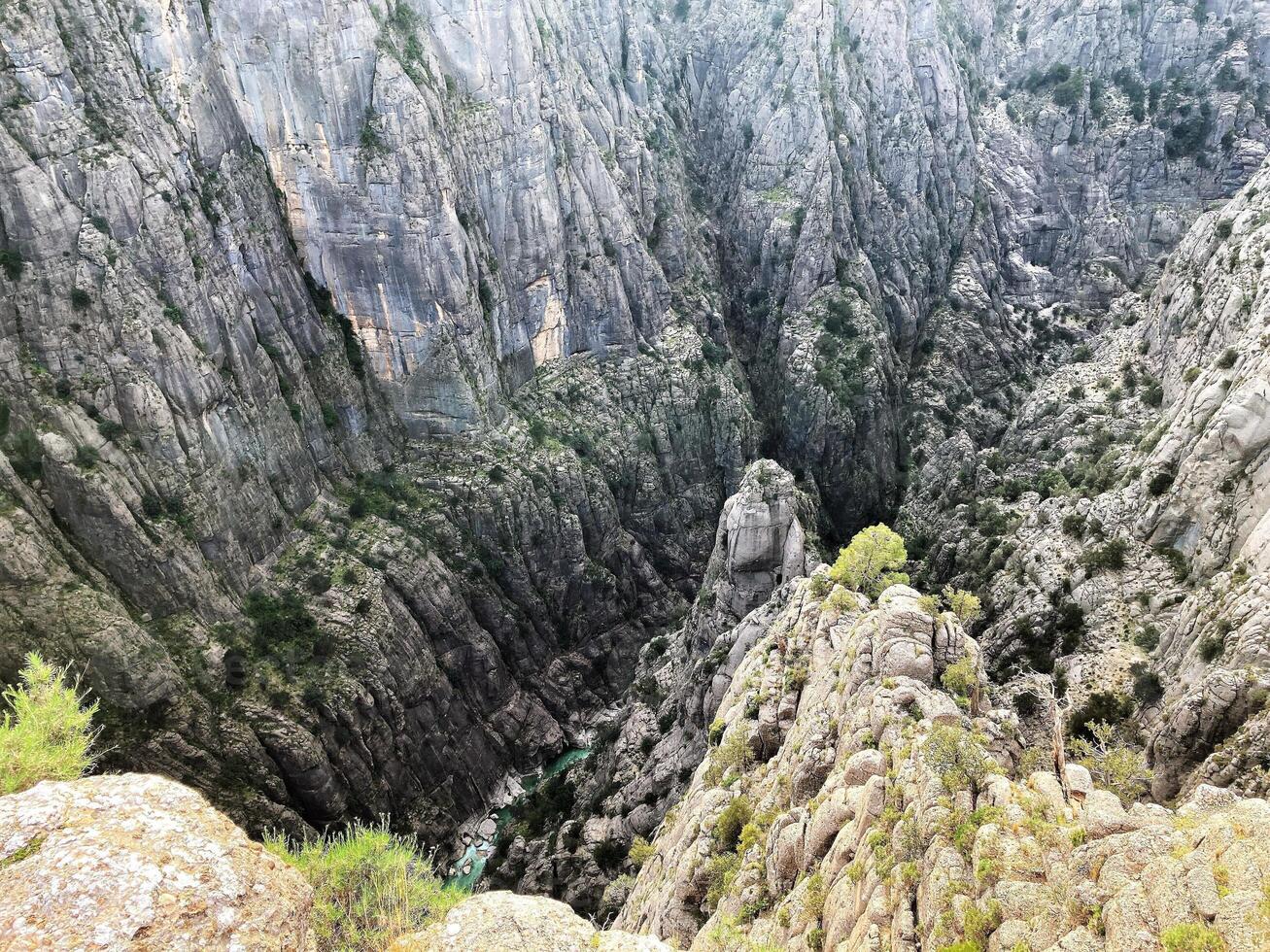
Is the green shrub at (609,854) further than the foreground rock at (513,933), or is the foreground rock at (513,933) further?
the green shrub at (609,854)

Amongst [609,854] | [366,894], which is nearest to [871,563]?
[609,854]

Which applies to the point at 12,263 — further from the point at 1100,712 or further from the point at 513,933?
the point at 1100,712

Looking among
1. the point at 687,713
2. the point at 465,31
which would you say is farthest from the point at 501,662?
the point at 465,31

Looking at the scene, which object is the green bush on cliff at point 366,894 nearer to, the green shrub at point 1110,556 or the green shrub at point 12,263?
the green shrub at point 1110,556

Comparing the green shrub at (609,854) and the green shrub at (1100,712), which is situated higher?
the green shrub at (1100,712)

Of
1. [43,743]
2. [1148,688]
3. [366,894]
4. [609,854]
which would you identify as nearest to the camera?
[43,743]

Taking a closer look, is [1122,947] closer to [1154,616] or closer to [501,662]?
[1154,616]

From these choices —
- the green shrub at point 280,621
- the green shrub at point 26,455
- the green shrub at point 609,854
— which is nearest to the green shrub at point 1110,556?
the green shrub at point 609,854
